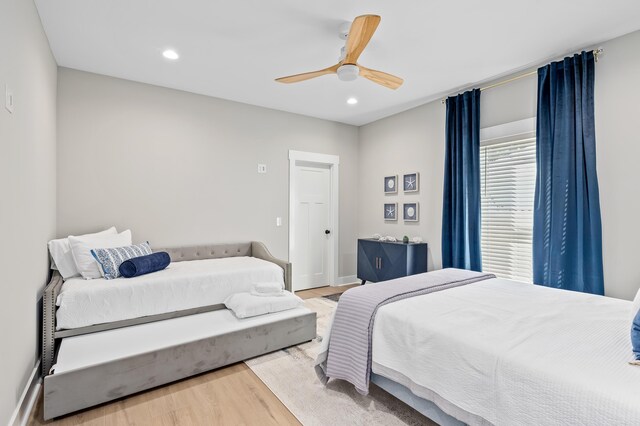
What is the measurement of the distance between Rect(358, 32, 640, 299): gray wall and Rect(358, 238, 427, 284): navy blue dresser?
0.18 meters

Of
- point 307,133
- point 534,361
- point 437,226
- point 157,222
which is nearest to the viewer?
point 534,361

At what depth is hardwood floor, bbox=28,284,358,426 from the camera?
6.49 feet

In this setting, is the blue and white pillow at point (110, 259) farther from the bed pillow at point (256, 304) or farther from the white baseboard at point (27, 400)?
the bed pillow at point (256, 304)

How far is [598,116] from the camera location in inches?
111

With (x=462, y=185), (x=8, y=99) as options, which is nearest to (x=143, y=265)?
(x=8, y=99)

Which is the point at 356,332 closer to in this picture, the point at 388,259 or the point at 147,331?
the point at 147,331

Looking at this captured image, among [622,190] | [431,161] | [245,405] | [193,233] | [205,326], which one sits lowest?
[245,405]

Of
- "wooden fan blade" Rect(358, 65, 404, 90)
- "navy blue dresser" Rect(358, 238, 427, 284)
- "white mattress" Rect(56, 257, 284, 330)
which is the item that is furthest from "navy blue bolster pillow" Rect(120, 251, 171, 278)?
"navy blue dresser" Rect(358, 238, 427, 284)

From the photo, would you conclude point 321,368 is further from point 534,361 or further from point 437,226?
point 437,226

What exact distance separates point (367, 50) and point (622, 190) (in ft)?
Result: 7.98

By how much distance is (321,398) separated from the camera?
2195mm

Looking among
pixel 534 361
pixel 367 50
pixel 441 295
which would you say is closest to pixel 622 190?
pixel 441 295

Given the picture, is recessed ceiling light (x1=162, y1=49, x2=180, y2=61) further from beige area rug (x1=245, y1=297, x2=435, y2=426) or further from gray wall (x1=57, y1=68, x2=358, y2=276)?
beige area rug (x1=245, y1=297, x2=435, y2=426)

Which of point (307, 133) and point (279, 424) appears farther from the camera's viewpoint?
point (307, 133)
